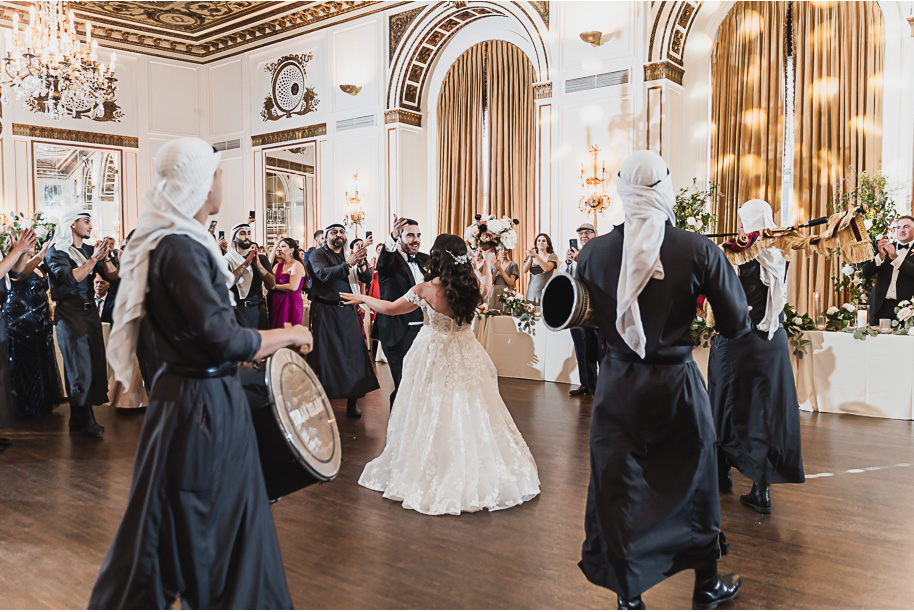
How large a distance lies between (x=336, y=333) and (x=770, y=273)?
3.52 metres

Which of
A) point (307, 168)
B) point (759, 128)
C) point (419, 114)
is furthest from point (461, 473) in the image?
point (307, 168)

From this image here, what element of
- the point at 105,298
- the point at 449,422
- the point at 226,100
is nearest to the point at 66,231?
the point at 105,298

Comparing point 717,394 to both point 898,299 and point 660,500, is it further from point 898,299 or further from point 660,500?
point 898,299

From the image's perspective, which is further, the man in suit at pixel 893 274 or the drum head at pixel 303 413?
the man in suit at pixel 893 274

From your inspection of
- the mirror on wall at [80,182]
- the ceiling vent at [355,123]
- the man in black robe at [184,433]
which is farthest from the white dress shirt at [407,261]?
the mirror on wall at [80,182]

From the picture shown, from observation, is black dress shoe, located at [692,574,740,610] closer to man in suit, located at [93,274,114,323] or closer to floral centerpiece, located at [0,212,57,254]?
floral centerpiece, located at [0,212,57,254]

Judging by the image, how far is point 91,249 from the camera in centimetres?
561

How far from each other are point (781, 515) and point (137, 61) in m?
12.5

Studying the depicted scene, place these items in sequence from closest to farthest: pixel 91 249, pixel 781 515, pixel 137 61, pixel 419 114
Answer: pixel 781 515
pixel 91 249
pixel 419 114
pixel 137 61

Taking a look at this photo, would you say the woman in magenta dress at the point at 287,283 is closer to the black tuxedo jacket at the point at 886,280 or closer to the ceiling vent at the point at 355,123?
the ceiling vent at the point at 355,123

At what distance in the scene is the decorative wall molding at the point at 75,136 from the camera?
11539 mm

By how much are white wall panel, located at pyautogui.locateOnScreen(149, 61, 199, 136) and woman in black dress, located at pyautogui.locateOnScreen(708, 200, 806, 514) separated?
38.2 feet

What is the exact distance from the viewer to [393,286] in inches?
224

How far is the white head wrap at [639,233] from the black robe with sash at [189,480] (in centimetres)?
119
